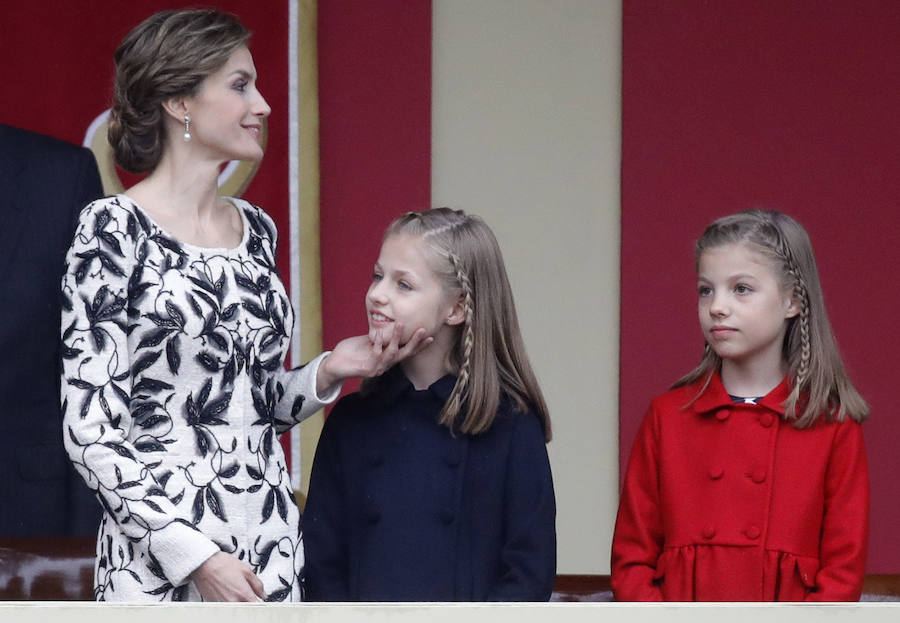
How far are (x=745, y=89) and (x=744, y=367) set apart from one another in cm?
163

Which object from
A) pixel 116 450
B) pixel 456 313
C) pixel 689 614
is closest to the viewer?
pixel 689 614

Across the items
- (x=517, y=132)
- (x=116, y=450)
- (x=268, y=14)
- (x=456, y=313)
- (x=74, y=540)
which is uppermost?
(x=268, y=14)

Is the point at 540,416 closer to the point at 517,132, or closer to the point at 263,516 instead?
the point at 263,516

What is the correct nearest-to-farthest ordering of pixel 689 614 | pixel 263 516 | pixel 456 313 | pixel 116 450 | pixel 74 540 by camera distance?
1. pixel 689 614
2. pixel 116 450
3. pixel 263 516
4. pixel 456 313
5. pixel 74 540

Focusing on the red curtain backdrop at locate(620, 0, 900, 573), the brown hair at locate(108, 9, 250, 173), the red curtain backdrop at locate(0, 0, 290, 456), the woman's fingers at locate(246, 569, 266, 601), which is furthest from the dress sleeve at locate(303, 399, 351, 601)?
the red curtain backdrop at locate(620, 0, 900, 573)

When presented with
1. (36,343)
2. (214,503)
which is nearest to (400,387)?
(214,503)

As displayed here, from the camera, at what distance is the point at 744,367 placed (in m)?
2.96

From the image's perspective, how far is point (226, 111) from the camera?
103 inches

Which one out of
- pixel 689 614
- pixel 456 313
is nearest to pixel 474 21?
pixel 456 313

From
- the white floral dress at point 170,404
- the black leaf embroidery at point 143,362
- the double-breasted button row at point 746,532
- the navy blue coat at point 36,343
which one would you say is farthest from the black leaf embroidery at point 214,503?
the navy blue coat at point 36,343

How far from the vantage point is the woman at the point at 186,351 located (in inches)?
92.7

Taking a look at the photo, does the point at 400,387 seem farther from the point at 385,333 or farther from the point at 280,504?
the point at 280,504

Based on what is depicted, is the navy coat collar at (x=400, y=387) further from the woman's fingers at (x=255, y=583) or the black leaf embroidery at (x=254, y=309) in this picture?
the woman's fingers at (x=255, y=583)

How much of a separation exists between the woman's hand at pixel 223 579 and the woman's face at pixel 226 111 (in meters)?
A: 0.73
